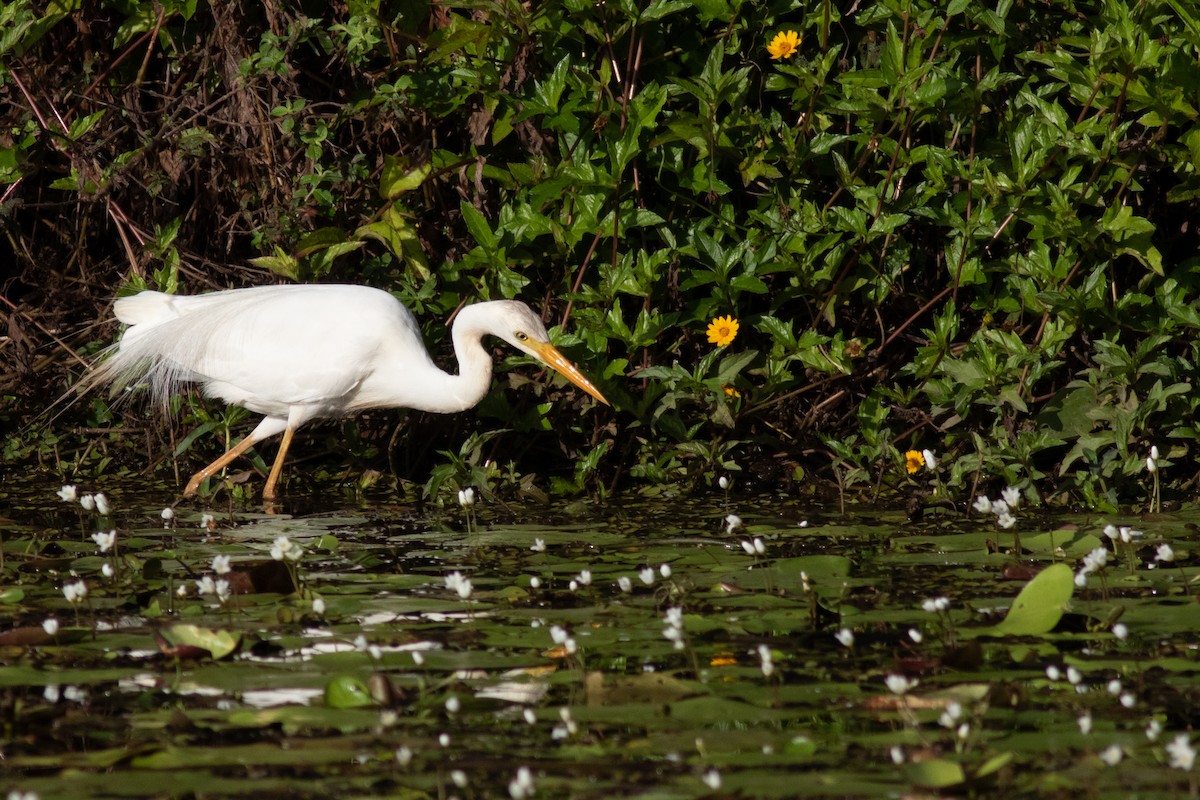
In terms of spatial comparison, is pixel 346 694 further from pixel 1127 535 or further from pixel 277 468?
pixel 277 468

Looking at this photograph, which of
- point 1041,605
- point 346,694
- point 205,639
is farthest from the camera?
point 1041,605

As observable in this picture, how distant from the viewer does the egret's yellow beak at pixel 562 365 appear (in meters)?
5.71

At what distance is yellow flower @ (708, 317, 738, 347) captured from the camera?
577cm

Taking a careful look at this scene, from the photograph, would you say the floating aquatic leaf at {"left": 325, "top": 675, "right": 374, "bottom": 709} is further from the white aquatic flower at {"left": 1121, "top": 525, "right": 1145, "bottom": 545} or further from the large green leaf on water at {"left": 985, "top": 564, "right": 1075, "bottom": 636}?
the white aquatic flower at {"left": 1121, "top": 525, "right": 1145, "bottom": 545}

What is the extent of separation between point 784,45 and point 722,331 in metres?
1.13

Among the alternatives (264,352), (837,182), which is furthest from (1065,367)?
(264,352)

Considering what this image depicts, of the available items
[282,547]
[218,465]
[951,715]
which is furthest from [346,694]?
[218,465]

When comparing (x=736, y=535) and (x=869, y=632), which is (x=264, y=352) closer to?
(x=736, y=535)

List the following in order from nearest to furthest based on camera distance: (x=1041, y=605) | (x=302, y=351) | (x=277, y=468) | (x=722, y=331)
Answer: (x=1041, y=605)
(x=722, y=331)
(x=302, y=351)
(x=277, y=468)

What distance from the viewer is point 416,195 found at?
253 inches

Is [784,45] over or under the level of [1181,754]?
over

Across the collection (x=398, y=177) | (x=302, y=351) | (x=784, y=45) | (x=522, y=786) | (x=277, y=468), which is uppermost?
(x=784, y=45)

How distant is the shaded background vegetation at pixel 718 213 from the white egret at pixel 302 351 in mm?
244

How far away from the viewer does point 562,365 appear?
5.72m
